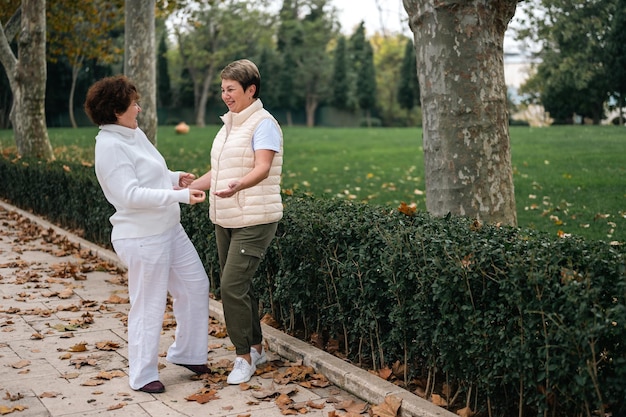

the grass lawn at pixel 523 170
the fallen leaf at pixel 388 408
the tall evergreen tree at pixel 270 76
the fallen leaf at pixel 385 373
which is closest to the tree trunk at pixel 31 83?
the grass lawn at pixel 523 170

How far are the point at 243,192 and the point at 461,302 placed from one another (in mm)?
1587

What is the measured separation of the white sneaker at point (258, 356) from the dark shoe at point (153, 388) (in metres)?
0.68

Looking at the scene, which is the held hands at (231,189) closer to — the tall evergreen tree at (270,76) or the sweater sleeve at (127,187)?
the sweater sleeve at (127,187)

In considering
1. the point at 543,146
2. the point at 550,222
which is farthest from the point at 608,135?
the point at 550,222

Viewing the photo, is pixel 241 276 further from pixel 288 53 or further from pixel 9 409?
pixel 288 53

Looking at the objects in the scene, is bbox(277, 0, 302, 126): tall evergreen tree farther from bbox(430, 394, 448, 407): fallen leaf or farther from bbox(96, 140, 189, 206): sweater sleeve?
bbox(430, 394, 448, 407): fallen leaf

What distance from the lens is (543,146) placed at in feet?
73.6

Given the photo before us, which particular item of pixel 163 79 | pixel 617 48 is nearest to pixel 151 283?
pixel 617 48

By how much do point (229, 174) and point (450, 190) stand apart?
6.95 feet

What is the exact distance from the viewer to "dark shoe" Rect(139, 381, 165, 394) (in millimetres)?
5055

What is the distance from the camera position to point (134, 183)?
4859 mm

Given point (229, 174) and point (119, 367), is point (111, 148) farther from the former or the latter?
point (119, 367)

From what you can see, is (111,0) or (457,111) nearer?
(457,111)

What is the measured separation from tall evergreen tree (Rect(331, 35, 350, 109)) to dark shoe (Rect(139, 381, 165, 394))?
5794 cm
